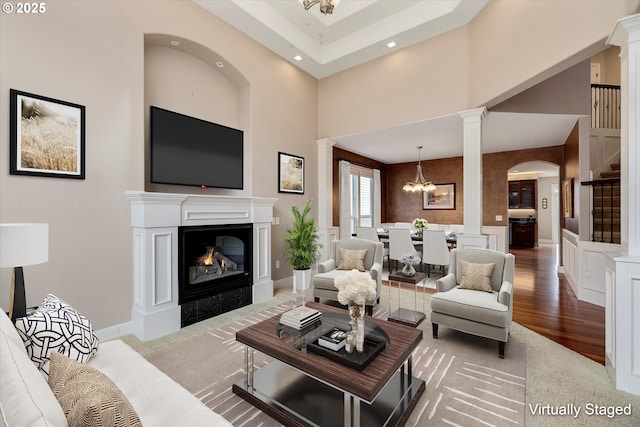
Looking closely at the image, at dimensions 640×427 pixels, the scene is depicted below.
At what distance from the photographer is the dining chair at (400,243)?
537 cm

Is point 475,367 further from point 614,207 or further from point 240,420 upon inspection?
point 614,207

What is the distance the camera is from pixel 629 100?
2139 millimetres

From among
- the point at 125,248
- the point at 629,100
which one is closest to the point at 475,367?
the point at 629,100

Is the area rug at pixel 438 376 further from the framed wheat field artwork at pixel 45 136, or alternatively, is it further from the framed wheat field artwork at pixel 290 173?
the framed wheat field artwork at pixel 290 173

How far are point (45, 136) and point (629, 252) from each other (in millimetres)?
4953

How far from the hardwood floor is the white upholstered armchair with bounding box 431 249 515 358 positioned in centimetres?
64

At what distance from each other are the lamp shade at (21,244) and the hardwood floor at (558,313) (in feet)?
14.7

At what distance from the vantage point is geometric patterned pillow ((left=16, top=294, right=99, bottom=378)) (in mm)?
1449

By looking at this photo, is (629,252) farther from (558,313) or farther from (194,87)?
(194,87)

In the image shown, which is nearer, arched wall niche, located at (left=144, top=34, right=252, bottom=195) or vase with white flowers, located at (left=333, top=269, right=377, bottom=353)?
vase with white flowers, located at (left=333, top=269, right=377, bottom=353)

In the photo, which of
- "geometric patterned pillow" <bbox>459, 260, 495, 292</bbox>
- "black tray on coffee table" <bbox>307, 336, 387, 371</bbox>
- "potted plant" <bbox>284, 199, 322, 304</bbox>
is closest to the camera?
"black tray on coffee table" <bbox>307, 336, 387, 371</bbox>

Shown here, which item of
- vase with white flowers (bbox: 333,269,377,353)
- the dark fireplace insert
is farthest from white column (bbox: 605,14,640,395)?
the dark fireplace insert

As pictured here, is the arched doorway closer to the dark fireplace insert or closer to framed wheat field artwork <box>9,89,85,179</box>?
the dark fireplace insert

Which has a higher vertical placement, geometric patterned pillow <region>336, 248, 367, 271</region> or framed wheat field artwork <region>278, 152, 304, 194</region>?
framed wheat field artwork <region>278, 152, 304, 194</region>
